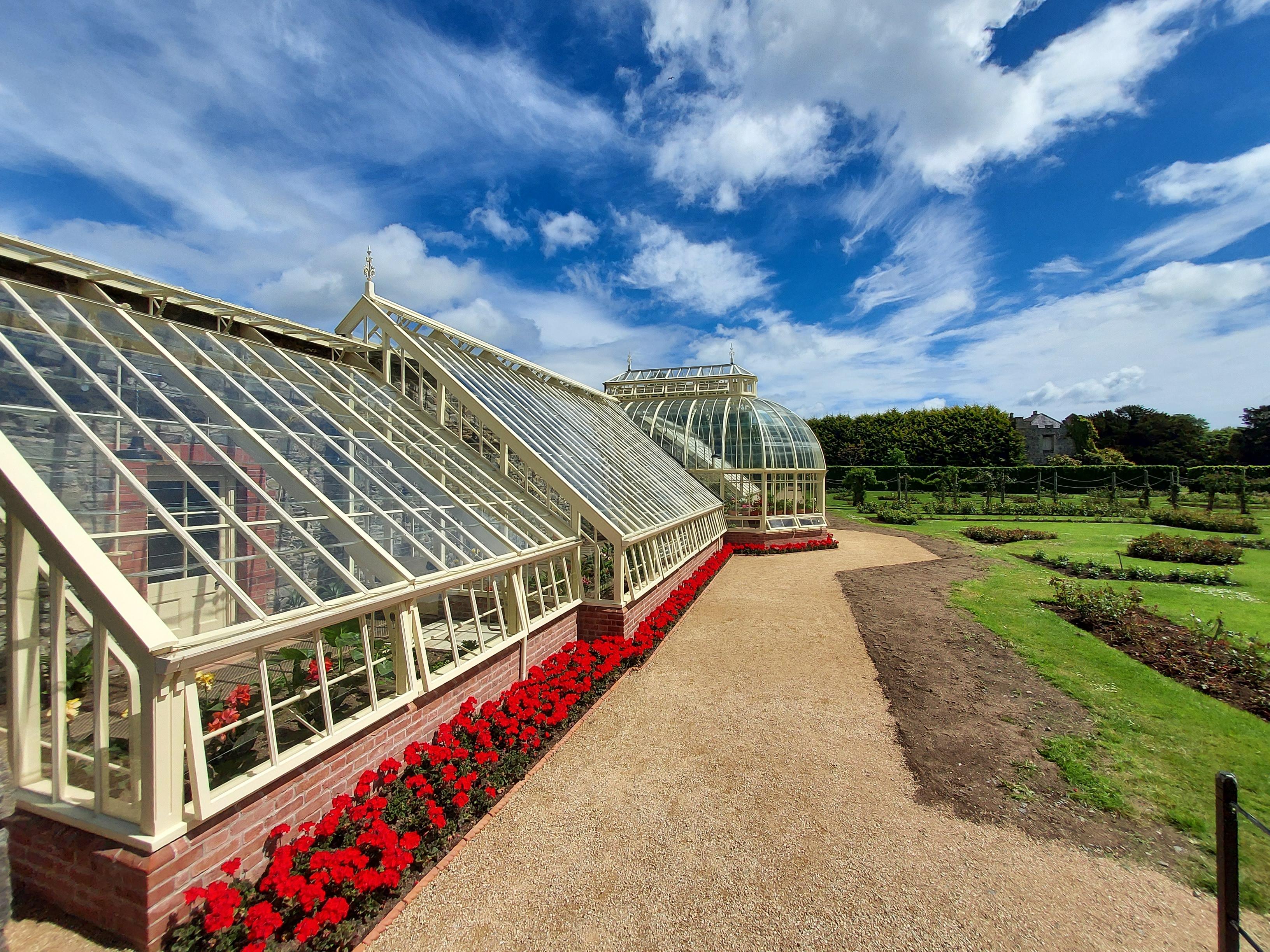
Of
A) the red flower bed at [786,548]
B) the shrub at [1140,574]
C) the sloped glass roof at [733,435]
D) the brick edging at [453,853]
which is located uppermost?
the sloped glass roof at [733,435]

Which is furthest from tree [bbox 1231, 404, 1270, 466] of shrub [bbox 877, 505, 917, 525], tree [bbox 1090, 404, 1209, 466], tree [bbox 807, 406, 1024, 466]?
shrub [bbox 877, 505, 917, 525]

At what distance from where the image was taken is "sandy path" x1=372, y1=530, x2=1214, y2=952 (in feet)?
14.3

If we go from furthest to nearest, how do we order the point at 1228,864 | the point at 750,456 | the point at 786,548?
1. the point at 750,456
2. the point at 786,548
3. the point at 1228,864

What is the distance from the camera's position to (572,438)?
13.7 meters

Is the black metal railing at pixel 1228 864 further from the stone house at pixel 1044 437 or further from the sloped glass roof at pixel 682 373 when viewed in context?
the stone house at pixel 1044 437

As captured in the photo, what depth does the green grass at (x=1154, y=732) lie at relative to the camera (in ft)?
18.9

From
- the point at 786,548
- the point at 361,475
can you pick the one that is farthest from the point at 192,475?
the point at 786,548

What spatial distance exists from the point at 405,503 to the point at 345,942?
14.4 ft

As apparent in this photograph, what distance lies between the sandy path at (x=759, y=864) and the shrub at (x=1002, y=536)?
21.2m

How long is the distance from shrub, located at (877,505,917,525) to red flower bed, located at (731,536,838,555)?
11121mm

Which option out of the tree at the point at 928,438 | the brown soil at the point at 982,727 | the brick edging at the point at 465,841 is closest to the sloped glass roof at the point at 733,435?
the brown soil at the point at 982,727

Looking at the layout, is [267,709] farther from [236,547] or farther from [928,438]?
[928,438]

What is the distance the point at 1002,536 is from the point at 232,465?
28855mm

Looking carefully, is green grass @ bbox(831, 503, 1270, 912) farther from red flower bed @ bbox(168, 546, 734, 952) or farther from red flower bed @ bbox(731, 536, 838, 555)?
red flower bed @ bbox(731, 536, 838, 555)
